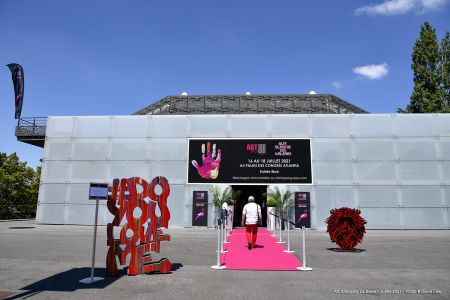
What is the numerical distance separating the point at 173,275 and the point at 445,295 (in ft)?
17.7

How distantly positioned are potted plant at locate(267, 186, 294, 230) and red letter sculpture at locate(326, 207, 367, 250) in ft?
25.4

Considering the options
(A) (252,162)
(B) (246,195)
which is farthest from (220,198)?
(B) (246,195)

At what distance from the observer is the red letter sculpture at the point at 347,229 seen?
11.0 meters

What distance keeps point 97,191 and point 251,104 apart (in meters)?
22.6

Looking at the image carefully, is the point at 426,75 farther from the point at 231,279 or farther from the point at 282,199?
the point at 231,279

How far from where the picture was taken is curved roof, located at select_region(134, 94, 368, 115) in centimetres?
2786

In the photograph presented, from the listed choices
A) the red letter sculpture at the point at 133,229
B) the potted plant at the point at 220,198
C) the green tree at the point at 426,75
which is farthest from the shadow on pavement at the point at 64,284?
the green tree at the point at 426,75

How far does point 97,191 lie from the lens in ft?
22.9

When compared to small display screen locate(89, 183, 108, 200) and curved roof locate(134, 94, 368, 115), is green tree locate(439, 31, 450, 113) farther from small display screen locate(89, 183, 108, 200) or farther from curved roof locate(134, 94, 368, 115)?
small display screen locate(89, 183, 108, 200)

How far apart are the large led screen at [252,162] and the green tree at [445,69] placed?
63.5 ft

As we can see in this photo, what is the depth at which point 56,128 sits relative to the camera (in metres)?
22.5

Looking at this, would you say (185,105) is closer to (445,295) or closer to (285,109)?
(285,109)

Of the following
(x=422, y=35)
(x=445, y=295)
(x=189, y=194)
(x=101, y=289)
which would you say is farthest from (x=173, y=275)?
(x=422, y=35)

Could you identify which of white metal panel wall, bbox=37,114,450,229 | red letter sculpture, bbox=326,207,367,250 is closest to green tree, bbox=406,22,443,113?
white metal panel wall, bbox=37,114,450,229
